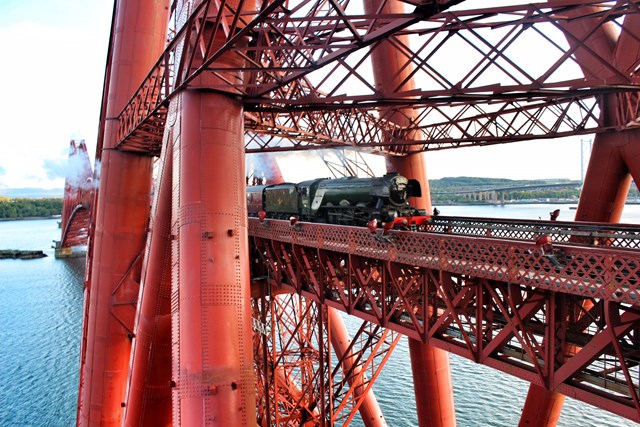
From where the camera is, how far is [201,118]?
7660 millimetres

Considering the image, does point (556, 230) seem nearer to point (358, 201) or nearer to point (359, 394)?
point (358, 201)

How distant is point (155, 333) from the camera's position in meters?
9.12

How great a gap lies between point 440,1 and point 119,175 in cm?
1176

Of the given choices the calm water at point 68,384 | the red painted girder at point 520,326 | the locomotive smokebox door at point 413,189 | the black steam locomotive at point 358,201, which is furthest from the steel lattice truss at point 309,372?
the calm water at point 68,384

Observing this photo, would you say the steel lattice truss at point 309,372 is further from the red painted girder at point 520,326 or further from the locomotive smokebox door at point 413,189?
the locomotive smokebox door at point 413,189

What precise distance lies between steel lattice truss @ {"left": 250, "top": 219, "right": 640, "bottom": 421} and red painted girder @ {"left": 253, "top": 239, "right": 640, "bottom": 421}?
1 centimetres

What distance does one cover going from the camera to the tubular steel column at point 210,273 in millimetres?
6820

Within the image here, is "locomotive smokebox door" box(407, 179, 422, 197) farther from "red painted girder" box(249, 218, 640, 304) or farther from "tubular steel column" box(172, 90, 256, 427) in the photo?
"tubular steel column" box(172, 90, 256, 427)

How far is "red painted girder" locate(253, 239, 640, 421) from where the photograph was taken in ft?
17.4

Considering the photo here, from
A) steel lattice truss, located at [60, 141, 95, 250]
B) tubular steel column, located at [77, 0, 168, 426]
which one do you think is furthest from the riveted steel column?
steel lattice truss, located at [60, 141, 95, 250]

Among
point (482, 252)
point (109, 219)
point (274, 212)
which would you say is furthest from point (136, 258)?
point (482, 252)

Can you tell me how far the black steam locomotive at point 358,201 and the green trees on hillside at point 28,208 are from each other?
207 m

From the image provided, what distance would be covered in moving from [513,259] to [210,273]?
15.6 feet

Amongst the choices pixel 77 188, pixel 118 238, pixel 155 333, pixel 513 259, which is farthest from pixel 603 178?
pixel 77 188
